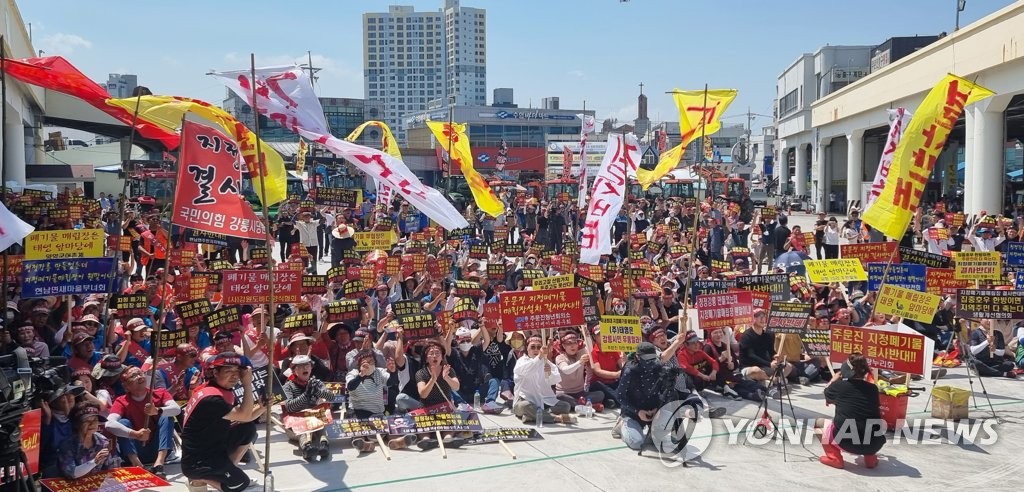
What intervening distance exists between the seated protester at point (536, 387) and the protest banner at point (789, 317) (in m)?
3.04

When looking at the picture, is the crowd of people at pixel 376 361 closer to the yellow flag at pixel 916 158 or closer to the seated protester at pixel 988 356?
the seated protester at pixel 988 356

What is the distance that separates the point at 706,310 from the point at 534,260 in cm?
721

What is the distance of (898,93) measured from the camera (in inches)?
1303

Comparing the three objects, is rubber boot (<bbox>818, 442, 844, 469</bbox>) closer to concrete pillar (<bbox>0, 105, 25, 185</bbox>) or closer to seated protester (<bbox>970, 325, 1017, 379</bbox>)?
seated protester (<bbox>970, 325, 1017, 379</bbox>)

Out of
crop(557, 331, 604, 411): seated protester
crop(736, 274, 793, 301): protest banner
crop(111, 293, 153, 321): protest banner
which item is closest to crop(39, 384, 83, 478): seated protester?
crop(111, 293, 153, 321): protest banner

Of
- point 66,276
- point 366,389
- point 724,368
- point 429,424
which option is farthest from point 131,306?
point 724,368

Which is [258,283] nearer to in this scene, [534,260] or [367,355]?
[367,355]

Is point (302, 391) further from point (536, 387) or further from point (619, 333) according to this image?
point (619, 333)

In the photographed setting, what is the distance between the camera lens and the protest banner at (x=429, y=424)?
30.4ft

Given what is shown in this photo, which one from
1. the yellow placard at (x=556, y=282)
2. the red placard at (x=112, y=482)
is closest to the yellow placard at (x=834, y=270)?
the yellow placard at (x=556, y=282)

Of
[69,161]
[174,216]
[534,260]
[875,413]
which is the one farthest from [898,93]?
[69,161]

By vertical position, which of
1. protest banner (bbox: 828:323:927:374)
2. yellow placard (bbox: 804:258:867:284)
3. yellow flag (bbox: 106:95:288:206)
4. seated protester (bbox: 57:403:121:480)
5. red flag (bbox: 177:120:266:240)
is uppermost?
yellow flag (bbox: 106:95:288:206)

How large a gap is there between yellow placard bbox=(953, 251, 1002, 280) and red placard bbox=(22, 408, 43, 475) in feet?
42.8

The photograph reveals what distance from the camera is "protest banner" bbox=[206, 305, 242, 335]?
10.6 meters
